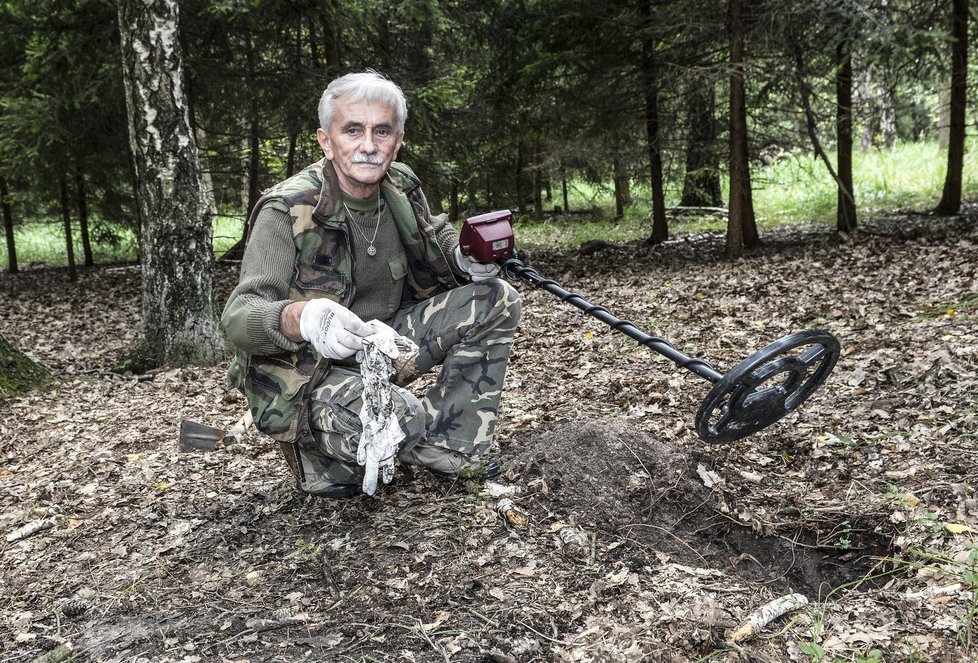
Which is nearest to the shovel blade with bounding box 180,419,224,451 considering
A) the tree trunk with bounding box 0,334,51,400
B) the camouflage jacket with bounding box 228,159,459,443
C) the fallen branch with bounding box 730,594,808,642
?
the camouflage jacket with bounding box 228,159,459,443

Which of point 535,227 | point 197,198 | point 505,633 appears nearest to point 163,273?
point 197,198

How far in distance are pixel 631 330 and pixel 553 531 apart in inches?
35.8

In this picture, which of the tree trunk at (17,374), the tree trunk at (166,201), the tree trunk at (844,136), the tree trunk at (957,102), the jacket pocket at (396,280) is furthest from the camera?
the tree trunk at (957,102)

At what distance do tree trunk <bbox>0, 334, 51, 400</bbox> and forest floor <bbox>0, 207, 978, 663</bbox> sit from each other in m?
0.20

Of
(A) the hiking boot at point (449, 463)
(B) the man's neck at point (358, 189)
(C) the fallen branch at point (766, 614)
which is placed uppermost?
(B) the man's neck at point (358, 189)

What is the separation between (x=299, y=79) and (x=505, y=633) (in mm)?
8599

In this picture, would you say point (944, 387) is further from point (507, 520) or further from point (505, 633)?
point (505, 633)

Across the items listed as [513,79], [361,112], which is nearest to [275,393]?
[361,112]

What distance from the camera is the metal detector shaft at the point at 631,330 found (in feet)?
8.98

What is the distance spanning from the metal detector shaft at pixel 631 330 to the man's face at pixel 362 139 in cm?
73

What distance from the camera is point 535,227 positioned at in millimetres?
16359

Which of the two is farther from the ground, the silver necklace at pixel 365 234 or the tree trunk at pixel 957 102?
the tree trunk at pixel 957 102

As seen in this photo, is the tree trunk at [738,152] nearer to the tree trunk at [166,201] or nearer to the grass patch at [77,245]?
the tree trunk at [166,201]

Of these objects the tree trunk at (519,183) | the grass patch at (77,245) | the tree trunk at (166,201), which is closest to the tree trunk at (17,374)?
the tree trunk at (166,201)
